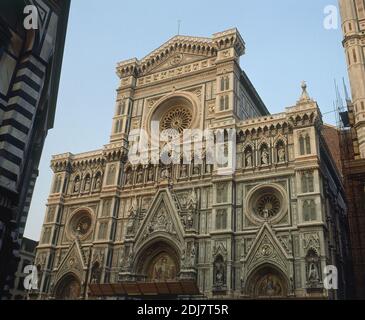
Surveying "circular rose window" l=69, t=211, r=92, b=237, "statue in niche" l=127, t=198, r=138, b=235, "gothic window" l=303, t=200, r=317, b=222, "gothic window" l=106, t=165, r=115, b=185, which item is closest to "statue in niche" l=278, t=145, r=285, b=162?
"gothic window" l=303, t=200, r=317, b=222

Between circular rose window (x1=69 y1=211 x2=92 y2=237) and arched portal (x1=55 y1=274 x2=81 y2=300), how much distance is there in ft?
13.0

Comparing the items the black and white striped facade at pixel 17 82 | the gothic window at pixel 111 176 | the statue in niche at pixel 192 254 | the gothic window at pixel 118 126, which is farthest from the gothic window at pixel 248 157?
the black and white striped facade at pixel 17 82

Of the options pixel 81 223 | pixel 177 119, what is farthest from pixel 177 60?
pixel 81 223

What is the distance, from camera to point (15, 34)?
13.6 meters

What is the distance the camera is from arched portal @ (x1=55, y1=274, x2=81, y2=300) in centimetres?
3169

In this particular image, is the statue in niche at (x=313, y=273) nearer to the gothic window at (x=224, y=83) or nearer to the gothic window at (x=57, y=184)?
the gothic window at (x=224, y=83)

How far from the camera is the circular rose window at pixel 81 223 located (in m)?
34.5

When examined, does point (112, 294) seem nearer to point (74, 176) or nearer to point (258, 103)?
point (74, 176)

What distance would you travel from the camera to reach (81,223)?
3512 cm

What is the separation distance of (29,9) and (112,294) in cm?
1995

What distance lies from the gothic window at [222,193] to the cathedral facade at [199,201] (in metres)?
0.08

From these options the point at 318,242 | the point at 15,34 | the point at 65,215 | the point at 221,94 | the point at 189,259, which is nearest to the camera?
the point at 15,34
